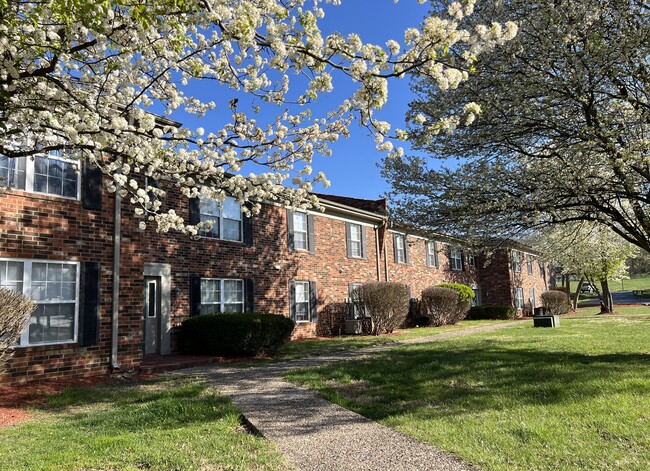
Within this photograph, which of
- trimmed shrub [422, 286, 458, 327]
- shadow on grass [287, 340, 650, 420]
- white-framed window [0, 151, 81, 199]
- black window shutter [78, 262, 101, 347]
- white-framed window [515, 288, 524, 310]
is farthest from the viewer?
white-framed window [515, 288, 524, 310]

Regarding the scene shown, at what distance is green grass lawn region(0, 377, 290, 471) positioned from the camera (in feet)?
13.6

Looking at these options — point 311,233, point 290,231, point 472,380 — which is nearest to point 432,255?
point 311,233

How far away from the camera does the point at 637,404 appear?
220 inches

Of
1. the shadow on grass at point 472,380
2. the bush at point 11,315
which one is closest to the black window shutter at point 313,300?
the shadow on grass at point 472,380

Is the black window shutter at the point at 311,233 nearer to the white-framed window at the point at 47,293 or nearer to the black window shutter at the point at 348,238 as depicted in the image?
the black window shutter at the point at 348,238

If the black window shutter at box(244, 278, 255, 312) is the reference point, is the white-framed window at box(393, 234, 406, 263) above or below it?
above

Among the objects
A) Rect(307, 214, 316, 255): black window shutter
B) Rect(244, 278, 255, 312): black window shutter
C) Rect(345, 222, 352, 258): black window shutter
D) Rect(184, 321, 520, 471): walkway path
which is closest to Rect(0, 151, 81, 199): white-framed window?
Rect(184, 321, 520, 471): walkway path

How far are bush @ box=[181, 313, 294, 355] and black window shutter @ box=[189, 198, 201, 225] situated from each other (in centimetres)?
267

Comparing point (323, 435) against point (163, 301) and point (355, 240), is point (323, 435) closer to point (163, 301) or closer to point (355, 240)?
point (163, 301)

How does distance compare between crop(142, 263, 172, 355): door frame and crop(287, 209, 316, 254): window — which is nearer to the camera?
crop(142, 263, 172, 355): door frame

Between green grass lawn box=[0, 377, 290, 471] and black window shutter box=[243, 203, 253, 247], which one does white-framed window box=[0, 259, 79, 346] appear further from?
black window shutter box=[243, 203, 253, 247]

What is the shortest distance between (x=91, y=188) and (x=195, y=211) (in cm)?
386

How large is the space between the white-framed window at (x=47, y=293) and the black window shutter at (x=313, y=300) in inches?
358

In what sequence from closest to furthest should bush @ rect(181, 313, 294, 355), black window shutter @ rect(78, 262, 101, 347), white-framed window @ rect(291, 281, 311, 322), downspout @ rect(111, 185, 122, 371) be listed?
1. black window shutter @ rect(78, 262, 101, 347)
2. downspout @ rect(111, 185, 122, 371)
3. bush @ rect(181, 313, 294, 355)
4. white-framed window @ rect(291, 281, 311, 322)
